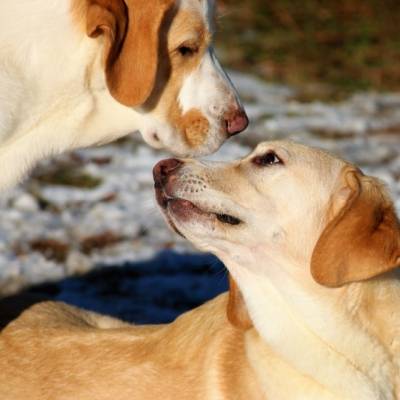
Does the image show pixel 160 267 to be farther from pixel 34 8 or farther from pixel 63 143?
pixel 34 8

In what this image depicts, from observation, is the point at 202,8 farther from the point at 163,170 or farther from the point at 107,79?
the point at 163,170

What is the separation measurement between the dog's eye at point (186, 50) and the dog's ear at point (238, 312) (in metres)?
1.16

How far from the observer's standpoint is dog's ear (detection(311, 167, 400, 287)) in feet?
13.8

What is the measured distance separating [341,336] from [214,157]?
15.3 feet

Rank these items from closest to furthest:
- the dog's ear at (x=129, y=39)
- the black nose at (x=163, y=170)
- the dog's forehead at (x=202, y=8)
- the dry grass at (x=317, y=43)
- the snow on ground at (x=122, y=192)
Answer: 1. the black nose at (x=163, y=170)
2. the dog's ear at (x=129, y=39)
3. the dog's forehead at (x=202, y=8)
4. the snow on ground at (x=122, y=192)
5. the dry grass at (x=317, y=43)

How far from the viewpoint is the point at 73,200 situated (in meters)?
8.21

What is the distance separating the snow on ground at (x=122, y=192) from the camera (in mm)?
Result: 7320

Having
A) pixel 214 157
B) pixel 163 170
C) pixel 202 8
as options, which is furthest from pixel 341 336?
pixel 214 157

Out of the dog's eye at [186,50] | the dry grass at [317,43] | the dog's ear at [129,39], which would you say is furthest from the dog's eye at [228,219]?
the dry grass at [317,43]

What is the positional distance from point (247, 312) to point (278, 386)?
317 millimetres

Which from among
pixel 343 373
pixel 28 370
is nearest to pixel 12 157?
pixel 28 370

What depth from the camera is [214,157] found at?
352 inches

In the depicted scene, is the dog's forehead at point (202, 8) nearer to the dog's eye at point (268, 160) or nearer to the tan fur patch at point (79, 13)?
the tan fur patch at point (79, 13)

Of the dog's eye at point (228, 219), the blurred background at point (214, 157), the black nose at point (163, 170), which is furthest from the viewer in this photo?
the blurred background at point (214, 157)
